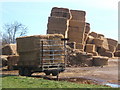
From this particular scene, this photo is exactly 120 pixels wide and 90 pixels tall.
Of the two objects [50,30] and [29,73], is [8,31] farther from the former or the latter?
[29,73]

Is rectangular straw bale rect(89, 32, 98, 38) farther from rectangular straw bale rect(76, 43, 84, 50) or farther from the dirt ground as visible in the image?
the dirt ground

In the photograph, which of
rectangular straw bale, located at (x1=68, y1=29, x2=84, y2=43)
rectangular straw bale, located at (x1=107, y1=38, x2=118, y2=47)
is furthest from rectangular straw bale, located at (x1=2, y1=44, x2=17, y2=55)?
rectangular straw bale, located at (x1=107, y1=38, x2=118, y2=47)

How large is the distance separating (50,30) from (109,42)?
13.9 meters

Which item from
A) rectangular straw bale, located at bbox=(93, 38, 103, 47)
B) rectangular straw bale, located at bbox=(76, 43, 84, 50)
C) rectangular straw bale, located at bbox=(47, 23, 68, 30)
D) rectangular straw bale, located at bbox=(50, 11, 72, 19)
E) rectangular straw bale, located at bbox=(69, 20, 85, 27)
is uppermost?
rectangular straw bale, located at bbox=(50, 11, 72, 19)

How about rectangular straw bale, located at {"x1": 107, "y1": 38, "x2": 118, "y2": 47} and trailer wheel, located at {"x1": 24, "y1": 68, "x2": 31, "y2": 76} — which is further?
rectangular straw bale, located at {"x1": 107, "y1": 38, "x2": 118, "y2": 47}

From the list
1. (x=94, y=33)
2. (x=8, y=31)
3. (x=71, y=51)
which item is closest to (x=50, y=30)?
(x=71, y=51)

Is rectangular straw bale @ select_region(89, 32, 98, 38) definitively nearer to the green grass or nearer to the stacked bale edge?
the stacked bale edge

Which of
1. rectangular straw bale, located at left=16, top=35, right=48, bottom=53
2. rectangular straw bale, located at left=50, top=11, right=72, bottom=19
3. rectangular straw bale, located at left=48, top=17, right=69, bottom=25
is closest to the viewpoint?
rectangular straw bale, located at left=16, top=35, right=48, bottom=53

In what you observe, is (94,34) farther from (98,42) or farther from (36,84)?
(36,84)

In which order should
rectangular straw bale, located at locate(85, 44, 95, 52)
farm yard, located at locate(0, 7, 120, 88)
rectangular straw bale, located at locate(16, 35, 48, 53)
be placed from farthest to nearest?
1. rectangular straw bale, located at locate(85, 44, 95, 52)
2. rectangular straw bale, located at locate(16, 35, 48, 53)
3. farm yard, located at locate(0, 7, 120, 88)

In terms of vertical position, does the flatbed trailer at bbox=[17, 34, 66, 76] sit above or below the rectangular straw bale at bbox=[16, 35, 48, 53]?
below

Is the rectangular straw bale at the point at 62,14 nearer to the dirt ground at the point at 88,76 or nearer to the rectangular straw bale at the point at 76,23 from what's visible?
the rectangular straw bale at the point at 76,23

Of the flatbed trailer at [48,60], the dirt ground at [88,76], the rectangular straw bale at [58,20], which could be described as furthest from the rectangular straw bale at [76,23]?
the flatbed trailer at [48,60]

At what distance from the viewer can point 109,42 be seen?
4272 centimetres
